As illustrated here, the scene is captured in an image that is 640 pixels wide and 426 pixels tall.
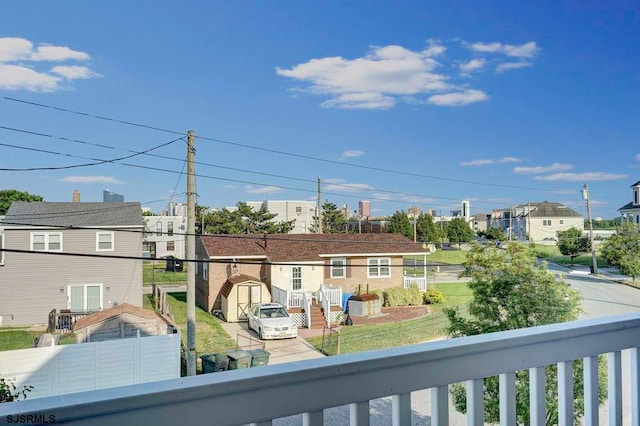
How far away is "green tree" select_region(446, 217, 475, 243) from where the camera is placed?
651 centimetres

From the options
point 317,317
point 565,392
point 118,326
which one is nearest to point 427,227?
point 317,317

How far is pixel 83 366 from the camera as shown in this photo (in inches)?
174

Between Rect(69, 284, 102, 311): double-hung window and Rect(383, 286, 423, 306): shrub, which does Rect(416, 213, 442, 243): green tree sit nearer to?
Rect(383, 286, 423, 306): shrub

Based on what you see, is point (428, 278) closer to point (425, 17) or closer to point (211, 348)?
point (211, 348)

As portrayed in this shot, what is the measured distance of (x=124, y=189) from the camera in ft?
31.9

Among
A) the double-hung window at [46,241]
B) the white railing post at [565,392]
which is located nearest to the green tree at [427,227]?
the double-hung window at [46,241]

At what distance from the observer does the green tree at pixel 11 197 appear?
9.36m

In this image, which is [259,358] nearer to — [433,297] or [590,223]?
[590,223]

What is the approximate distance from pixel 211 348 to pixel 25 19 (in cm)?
600

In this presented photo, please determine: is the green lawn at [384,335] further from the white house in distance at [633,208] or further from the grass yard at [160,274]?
the grass yard at [160,274]

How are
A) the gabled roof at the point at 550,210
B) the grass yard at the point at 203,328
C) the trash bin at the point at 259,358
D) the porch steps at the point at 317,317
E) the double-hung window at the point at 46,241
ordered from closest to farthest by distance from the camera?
the trash bin at the point at 259,358 → the gabled roof at the point at 550,210 → the grass yard at the point at 203,328 → the double-hung window at the point at 46,241 → the porch steps at the point at 317,317

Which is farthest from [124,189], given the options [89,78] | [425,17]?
[425,17]

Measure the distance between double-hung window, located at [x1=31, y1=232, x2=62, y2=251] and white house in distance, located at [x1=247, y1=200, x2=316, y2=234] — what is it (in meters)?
6.45

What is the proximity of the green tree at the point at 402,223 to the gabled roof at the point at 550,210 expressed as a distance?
9.17ft
